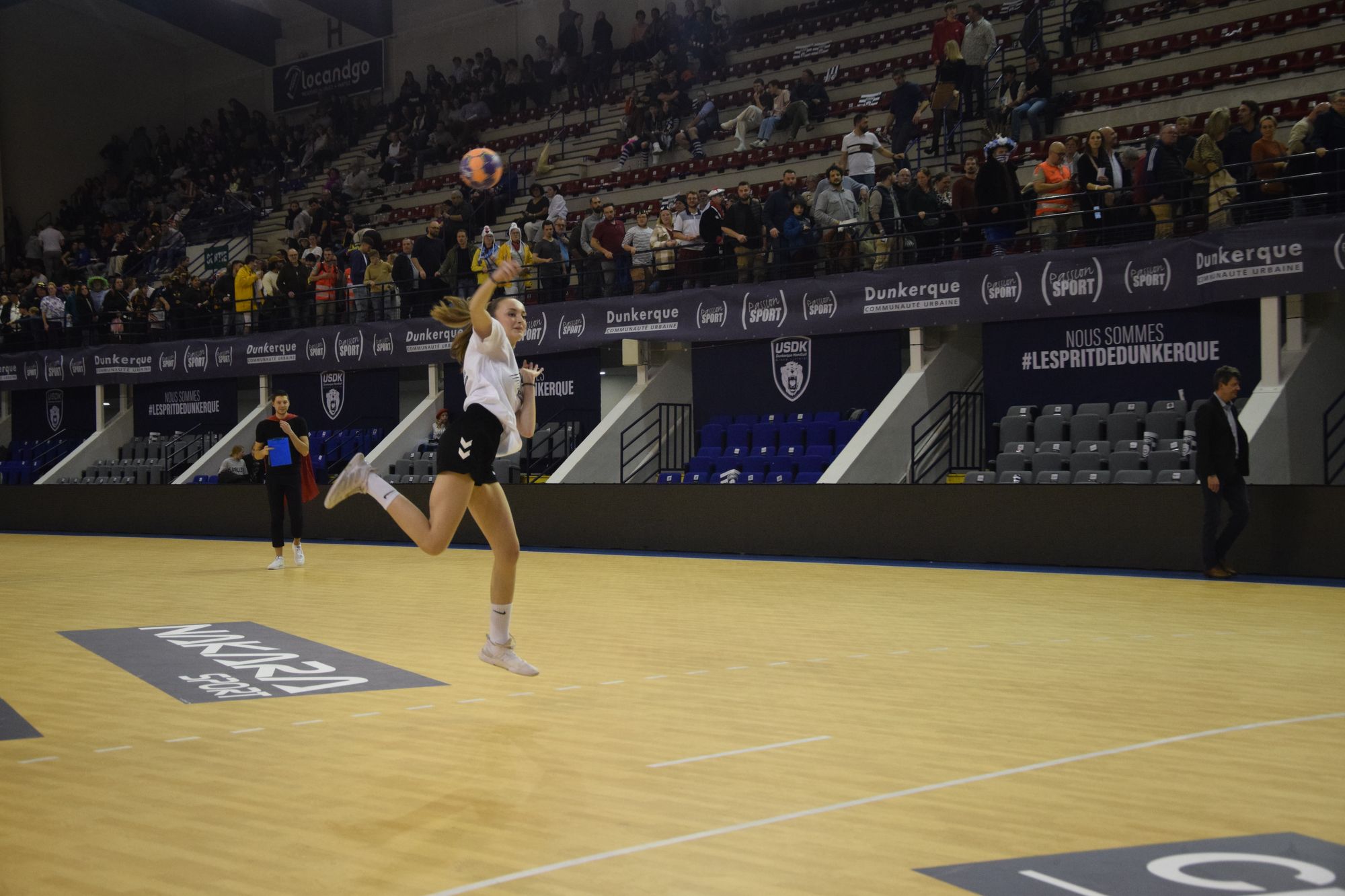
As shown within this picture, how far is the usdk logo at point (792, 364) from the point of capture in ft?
64.9

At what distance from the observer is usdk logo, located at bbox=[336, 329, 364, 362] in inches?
947

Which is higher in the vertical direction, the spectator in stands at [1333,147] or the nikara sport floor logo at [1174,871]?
the spectator in stands at [1333,147]

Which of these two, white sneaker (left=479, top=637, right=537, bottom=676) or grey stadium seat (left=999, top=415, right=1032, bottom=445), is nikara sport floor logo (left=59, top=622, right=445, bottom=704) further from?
grey stadium seat (left=999, top=415, right=1032, bottom=445)

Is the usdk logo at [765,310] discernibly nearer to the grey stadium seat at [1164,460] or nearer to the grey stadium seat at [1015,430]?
the grey stadium seat at [1015,430]

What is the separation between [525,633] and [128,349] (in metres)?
21.6

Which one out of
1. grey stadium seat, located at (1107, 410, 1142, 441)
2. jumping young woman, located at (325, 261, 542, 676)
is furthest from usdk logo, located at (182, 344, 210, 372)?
jumping young woman, located at (325, 261, 542, 676)

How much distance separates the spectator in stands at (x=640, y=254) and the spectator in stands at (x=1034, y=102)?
6.02 metres

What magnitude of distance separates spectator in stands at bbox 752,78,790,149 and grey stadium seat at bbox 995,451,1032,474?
11001 mm

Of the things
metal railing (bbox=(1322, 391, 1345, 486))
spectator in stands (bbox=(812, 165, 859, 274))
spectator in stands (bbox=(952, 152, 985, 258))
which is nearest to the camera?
metal railing (bbox=(1322, 391, 1345, 486))

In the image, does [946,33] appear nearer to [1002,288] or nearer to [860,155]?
[860,155]

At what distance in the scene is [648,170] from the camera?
26.8m

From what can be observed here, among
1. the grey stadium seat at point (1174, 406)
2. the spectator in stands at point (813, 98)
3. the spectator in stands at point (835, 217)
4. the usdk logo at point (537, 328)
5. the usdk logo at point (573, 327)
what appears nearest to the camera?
the grey stadium seat at point (1174, 406)

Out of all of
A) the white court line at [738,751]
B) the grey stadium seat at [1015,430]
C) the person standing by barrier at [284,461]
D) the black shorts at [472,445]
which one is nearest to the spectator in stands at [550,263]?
the person standing by barrier at [284,461]

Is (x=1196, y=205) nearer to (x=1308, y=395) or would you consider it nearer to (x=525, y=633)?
(x=1308, y=395)
